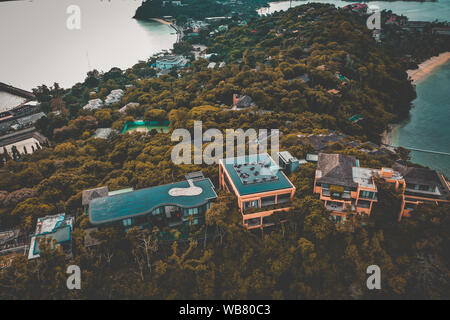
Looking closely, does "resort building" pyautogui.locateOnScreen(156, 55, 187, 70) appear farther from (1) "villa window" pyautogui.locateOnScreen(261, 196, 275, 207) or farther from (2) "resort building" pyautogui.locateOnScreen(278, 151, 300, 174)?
(1) "villa window" pyautogui.locateOnScreen(261, 196, 275, 207)

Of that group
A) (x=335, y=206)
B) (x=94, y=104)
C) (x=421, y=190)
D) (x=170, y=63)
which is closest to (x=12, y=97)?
(x=94, y=104)

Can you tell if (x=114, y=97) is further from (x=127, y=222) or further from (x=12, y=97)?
(x=127, y=222)

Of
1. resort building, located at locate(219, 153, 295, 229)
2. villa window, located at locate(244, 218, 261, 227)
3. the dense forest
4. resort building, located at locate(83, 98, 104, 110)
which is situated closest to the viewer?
the dense forest

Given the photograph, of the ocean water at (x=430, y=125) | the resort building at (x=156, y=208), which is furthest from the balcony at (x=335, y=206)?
the ocean water at (x=430, y=125)

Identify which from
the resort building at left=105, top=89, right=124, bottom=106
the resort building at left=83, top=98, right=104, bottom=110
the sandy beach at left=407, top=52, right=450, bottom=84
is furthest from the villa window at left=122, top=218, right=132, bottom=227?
→ the sandy beach at left=407, top=52, right=450, bottom=84

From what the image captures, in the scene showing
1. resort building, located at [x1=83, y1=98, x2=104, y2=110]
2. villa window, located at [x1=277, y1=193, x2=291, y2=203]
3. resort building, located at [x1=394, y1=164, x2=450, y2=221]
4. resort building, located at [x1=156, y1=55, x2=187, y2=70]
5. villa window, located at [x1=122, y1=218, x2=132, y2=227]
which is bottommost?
villa window, located at [x1=122, y1=218, x2=132, y2=227]
